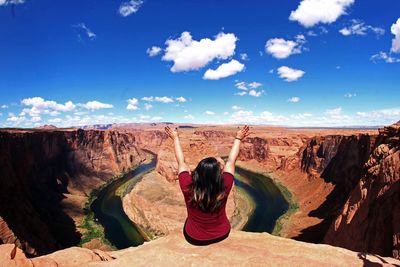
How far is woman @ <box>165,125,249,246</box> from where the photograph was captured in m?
5.86

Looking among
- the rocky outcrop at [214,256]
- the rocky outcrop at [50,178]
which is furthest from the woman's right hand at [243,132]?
the rocky outcrop at [50,178]

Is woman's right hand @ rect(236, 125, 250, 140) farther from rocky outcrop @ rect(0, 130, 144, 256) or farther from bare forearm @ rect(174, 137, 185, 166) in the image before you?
rocky outcrop @ rect(0, 130, 144, 256)

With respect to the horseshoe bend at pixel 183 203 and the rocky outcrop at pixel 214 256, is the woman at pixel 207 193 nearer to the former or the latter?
the rocky outcrop at pixel 214 256

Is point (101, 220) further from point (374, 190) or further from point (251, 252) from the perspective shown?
point (251, 252)

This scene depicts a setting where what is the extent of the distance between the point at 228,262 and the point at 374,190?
23.0m

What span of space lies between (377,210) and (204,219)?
68.6 ft

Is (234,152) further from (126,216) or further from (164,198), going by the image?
(126,216)

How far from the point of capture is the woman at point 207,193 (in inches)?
231

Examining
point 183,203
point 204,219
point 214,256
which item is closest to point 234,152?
point 204,219

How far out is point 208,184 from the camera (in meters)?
5.86

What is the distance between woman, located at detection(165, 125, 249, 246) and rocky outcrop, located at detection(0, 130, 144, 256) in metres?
31.0

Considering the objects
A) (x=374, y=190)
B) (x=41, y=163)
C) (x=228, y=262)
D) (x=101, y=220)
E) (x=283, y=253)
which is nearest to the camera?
(x=228, y=262)

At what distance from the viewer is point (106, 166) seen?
11456 centimetres

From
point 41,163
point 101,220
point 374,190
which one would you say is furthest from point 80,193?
point 374,190
